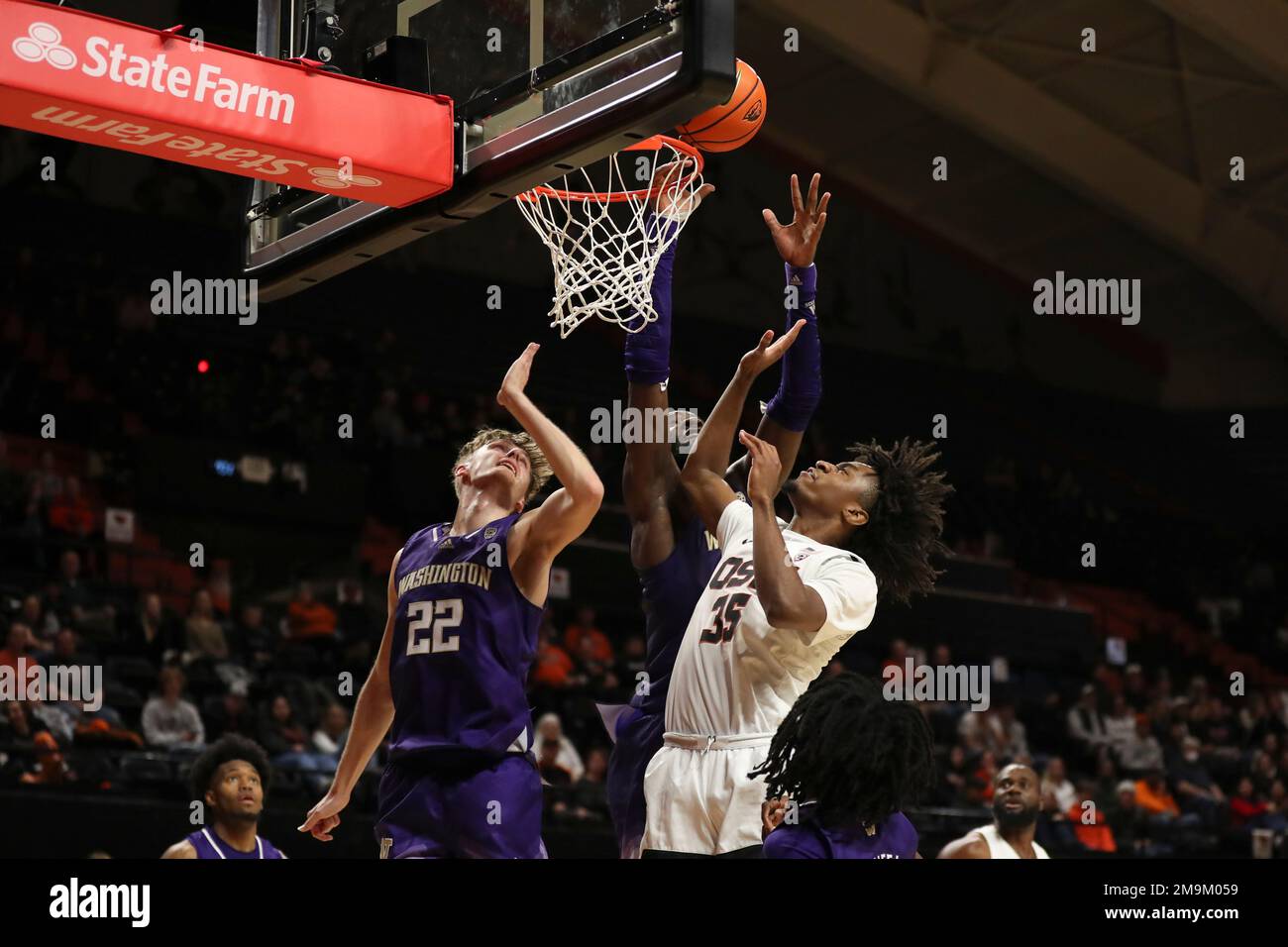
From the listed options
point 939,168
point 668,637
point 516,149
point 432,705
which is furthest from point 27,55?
point 939,168

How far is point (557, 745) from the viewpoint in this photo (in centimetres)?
1028

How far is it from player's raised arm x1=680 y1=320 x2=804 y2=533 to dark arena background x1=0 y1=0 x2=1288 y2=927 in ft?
12.6

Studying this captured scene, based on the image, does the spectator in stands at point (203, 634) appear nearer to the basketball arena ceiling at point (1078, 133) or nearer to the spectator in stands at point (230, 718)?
the spectator in stands at point (230, 718)

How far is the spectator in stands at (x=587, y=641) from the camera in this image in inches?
471

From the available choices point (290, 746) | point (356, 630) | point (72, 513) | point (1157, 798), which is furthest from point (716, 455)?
point (1157, 798)

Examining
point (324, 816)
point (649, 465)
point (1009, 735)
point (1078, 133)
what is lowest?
point (1009, 735)

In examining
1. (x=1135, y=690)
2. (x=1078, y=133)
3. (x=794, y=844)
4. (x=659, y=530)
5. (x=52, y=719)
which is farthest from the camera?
(x=1078, y=133)

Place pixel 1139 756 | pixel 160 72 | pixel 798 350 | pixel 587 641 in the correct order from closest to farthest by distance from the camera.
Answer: pixel 160 72 → pixel 798 350 → pixel 587 641 → pixel 1139 756

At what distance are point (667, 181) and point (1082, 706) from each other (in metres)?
9.77

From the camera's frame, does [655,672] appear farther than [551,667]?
No

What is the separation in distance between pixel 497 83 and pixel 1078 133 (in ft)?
41.0

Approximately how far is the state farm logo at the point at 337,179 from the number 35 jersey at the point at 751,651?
4.60 ft

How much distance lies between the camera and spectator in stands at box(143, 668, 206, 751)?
895 cm

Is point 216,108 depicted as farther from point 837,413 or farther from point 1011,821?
point 837,413
